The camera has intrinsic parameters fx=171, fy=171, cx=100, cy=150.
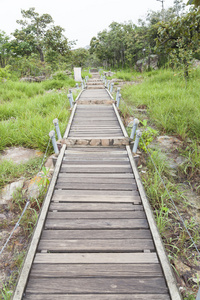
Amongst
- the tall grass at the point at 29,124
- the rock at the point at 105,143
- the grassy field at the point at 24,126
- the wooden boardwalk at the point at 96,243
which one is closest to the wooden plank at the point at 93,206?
the wooden boardwalk at the point at 96,243

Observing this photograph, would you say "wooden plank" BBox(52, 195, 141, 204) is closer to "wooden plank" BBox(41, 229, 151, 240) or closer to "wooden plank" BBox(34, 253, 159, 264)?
"wooden plank" BBox(41, 229, 151, 240)

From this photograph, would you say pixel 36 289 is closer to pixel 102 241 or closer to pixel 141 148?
pixel 102 241

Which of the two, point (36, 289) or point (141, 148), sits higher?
point (141, 148)

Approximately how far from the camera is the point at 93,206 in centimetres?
268

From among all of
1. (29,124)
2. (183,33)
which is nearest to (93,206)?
(29,124)

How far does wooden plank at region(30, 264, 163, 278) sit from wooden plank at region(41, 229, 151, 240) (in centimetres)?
35

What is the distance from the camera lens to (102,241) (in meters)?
2.19

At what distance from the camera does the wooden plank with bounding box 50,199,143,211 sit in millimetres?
2641

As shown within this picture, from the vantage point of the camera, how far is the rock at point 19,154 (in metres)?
4.09

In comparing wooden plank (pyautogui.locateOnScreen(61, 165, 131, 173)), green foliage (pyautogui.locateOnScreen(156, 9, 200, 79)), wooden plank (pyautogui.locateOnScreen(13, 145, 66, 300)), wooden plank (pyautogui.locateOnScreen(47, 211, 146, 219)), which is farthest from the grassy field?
green foliage (pyautogui.locateOnScreen(156, 9, 200, 79))

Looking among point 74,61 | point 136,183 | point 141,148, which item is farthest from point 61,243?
point 74,61

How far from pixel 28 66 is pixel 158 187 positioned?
675 inches

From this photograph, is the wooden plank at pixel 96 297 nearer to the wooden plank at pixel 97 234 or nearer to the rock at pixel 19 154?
the wooden plank at pixel 97 234

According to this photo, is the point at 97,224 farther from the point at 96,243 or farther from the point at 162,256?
the point at 162,256
